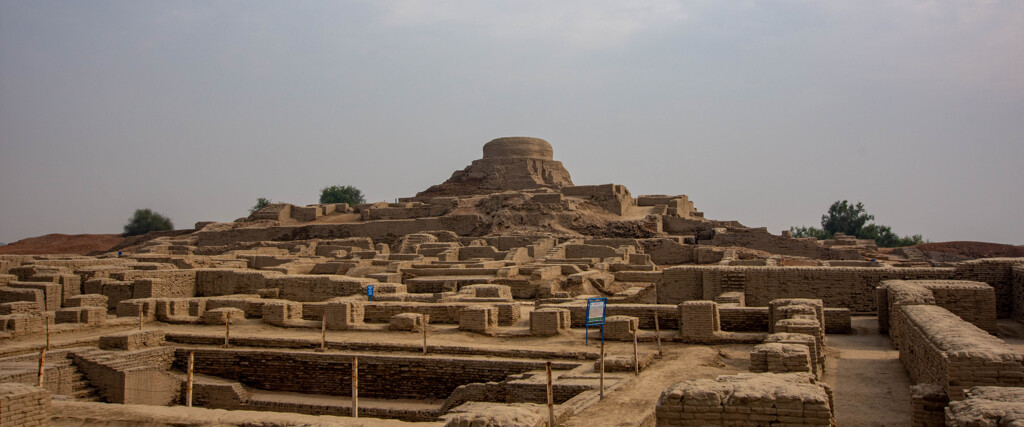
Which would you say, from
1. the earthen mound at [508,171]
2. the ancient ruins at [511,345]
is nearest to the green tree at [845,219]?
the earthen mound at [508,171]

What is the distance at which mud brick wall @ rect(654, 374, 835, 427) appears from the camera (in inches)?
197

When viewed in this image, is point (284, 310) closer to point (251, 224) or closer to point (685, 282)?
point (685, 282)

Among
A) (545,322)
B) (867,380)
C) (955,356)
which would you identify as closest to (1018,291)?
(867,380)

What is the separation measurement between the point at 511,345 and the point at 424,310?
3045 millimetres

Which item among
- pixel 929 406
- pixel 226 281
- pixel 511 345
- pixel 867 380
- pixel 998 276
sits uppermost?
pixel 998 276

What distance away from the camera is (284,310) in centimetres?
1473

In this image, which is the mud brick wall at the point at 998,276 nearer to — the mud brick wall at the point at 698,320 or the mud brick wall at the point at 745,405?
the mud brick wall at the point at 698,320

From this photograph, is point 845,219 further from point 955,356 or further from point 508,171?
point 955,356

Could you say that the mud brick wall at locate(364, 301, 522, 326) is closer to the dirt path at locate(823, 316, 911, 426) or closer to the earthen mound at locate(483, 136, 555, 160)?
the dirt path at locate(823, 316, 911, 426)

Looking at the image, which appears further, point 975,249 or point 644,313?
point 975,249

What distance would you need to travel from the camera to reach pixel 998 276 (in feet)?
44.2

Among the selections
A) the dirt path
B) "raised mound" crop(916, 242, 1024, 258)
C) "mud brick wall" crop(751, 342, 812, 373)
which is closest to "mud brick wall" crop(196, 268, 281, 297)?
the dirt path

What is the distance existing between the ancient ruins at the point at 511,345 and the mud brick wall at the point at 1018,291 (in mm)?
58

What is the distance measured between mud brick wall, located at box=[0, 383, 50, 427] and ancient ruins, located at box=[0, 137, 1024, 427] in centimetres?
2
